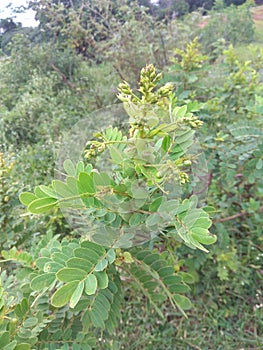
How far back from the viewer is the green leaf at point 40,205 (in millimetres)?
511

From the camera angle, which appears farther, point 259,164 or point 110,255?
point 259,164

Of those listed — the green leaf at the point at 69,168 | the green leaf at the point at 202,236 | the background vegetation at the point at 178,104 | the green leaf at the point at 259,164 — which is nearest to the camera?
the green leaf at the point at 202,236

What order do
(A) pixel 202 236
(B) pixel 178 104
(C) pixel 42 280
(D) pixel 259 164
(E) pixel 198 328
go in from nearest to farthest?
(A) pixel 202 236 → (C) pixel 42 280 → (D) pixel 259 164 → (B) pixel 178 104 → (E) pixel 198 328

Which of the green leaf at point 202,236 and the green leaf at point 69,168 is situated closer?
the green leaf at point 202,236

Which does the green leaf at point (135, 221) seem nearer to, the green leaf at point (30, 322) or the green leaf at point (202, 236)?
the green leaf at point (202, 236)

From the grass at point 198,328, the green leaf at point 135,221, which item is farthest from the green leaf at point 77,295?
the grass at point 198,328

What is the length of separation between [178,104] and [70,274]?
88 cm

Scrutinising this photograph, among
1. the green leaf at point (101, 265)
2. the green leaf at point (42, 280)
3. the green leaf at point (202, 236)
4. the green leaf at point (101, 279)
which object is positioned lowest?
the green leaf at point (101, 279)

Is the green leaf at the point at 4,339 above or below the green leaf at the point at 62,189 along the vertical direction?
below

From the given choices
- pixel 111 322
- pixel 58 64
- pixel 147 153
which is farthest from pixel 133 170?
pixel 58 64

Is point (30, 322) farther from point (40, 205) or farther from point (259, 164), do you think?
point (259, 164)

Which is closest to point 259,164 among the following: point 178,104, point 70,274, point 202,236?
point 178,104

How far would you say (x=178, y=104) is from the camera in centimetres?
126

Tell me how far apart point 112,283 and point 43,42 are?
3728 mm
